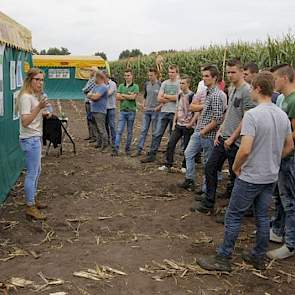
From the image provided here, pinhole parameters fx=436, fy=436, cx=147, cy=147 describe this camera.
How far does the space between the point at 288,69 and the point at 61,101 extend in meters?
21.0

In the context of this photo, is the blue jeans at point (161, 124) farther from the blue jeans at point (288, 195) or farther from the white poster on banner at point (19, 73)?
the blue jeans at point (288, 195)

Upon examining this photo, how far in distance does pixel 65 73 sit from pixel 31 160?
19.3m

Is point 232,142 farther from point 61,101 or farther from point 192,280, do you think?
point 61,101

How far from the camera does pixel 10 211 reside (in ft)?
20.7

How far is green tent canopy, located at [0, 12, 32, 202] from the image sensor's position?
6.76m

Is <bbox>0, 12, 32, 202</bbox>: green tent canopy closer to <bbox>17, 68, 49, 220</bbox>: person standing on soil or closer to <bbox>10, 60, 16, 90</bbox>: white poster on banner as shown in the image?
<bbox>10, 60, 16, 90</bbox>: white poster on banner

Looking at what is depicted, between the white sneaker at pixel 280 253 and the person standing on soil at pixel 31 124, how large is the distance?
118 inches

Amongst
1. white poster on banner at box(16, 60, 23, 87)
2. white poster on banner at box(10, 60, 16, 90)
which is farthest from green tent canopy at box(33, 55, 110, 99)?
white poster on banner at box(10, 60, 16, 90)

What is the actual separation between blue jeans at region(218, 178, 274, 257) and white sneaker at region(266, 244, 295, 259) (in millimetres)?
360

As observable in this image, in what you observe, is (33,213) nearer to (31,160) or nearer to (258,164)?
(31,160)

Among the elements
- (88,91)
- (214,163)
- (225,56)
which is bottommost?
(214,163)

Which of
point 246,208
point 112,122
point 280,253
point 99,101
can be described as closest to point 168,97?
point 99,101

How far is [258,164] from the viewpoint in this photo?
4246mm

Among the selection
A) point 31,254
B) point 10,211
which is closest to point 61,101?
point 10,211
